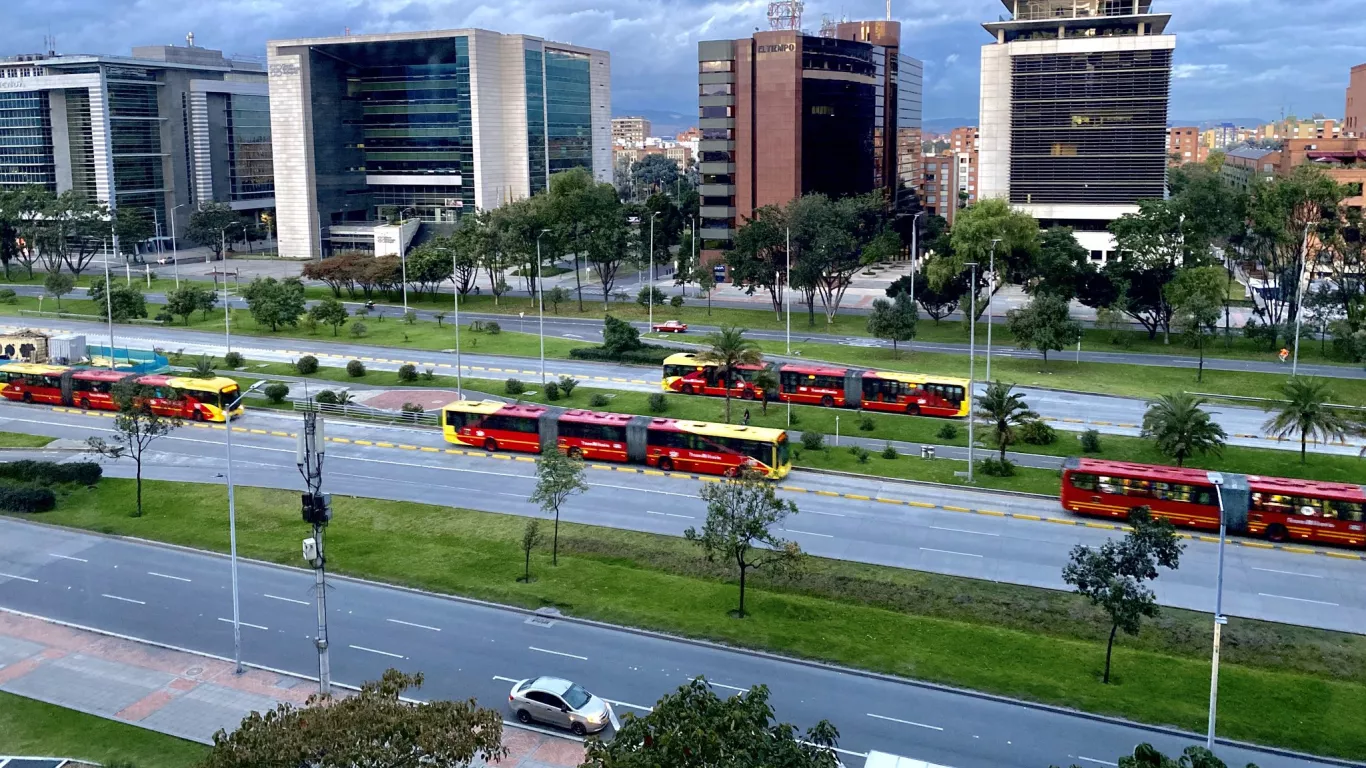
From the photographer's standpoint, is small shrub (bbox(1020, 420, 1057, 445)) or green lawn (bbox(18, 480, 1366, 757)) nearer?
green lawn (bbox(18, 480, 1366, 757))

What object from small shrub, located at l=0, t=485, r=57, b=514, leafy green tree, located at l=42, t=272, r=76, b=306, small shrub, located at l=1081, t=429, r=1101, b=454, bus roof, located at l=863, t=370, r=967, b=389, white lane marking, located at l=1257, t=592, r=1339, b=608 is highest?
leafy green tree, located at l=42, t=272, r=76, b=306

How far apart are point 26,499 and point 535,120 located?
101428 mm

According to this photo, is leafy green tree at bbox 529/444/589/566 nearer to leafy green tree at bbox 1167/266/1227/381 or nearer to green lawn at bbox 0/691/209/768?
green lawn at bbox 0/691/209/768

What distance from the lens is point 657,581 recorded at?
120 feet

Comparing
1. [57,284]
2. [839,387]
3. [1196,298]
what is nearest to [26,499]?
Answer: [839,387]

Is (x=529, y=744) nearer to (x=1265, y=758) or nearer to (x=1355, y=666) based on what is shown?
(x=1265, y=758)

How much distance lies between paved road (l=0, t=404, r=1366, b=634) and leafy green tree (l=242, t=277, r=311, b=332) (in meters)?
24.8

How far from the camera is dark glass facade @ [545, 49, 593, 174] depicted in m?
141

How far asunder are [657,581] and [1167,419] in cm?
2288

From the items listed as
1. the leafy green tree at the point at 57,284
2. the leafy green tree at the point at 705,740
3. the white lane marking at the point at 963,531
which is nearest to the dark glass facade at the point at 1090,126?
the white lane marking at the point at 963,531

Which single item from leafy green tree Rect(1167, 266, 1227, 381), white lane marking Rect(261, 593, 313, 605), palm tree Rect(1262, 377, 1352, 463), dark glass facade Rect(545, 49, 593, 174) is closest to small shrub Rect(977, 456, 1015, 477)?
palm tree Rect(1262, 377, 1352, 463)

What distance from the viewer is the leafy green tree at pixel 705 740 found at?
54.5 ft

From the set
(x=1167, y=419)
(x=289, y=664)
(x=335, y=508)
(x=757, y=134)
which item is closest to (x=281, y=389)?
(x=335, y=508)

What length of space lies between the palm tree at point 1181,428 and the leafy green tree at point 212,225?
111592 mm
